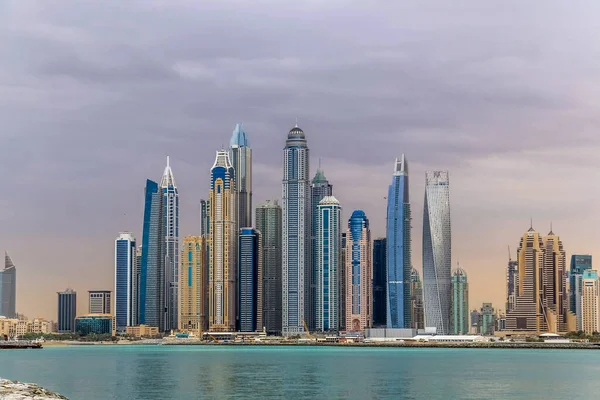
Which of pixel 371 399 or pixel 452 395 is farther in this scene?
pixel 452 395

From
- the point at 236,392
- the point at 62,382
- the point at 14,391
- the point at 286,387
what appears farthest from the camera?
the point at 62,382

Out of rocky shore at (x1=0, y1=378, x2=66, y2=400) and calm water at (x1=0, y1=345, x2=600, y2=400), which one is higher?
rocky shore at (x1=0, y1=378, x2=66, y2=400)

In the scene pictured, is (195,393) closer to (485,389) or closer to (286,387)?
(286,387)

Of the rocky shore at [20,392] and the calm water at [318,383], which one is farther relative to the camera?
the calm water at [318,383]

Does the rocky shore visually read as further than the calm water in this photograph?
No

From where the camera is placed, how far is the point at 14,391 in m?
46.4

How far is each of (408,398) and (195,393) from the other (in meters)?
19.8

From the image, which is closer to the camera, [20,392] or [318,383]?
[20,392]

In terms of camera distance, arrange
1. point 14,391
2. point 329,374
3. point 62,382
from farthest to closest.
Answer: point 329,374, point 62,382, point 14,391

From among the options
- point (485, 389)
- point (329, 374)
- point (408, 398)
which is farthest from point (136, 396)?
point (329, 374)

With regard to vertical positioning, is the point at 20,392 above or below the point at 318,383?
above

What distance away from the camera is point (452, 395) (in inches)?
3787

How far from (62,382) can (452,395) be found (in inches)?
1742

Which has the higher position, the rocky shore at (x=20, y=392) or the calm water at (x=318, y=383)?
the rocky shore at (x=20, y=392)
